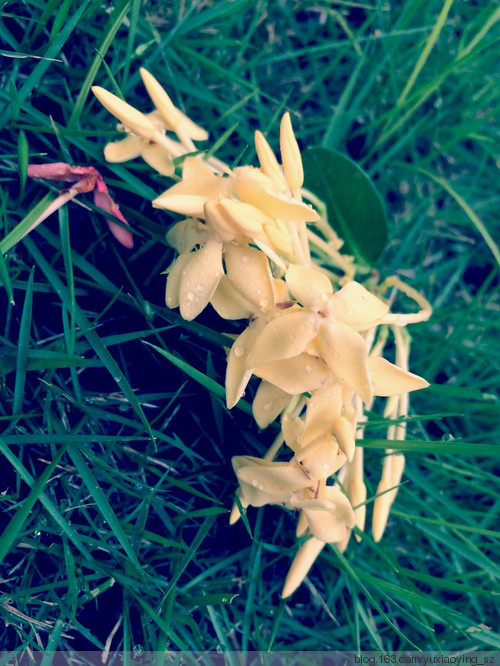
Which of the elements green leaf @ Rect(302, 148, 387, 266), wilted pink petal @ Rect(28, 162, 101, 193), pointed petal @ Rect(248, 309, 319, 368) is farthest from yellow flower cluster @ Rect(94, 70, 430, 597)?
green leaf @ Rect(302, 148, 387, 266)

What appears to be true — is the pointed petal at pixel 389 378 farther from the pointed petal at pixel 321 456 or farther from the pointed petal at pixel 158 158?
the pointed petal at pixel 158 158

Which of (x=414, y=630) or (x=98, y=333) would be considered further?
(x=414, y=630)

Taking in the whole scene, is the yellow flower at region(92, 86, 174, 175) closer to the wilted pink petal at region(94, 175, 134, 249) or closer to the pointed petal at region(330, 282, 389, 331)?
the wilted pink petal at region(94, 175, 134, 249)

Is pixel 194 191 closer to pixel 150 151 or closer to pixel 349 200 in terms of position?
pixel 150 151

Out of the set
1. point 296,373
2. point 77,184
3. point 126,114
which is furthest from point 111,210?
point 296,373

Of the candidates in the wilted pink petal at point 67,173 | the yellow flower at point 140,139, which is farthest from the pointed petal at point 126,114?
the wilted pink petal at point 67,173

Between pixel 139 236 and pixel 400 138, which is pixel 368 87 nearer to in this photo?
pixel 400 138

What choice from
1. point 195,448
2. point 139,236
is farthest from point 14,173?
point 195,448
